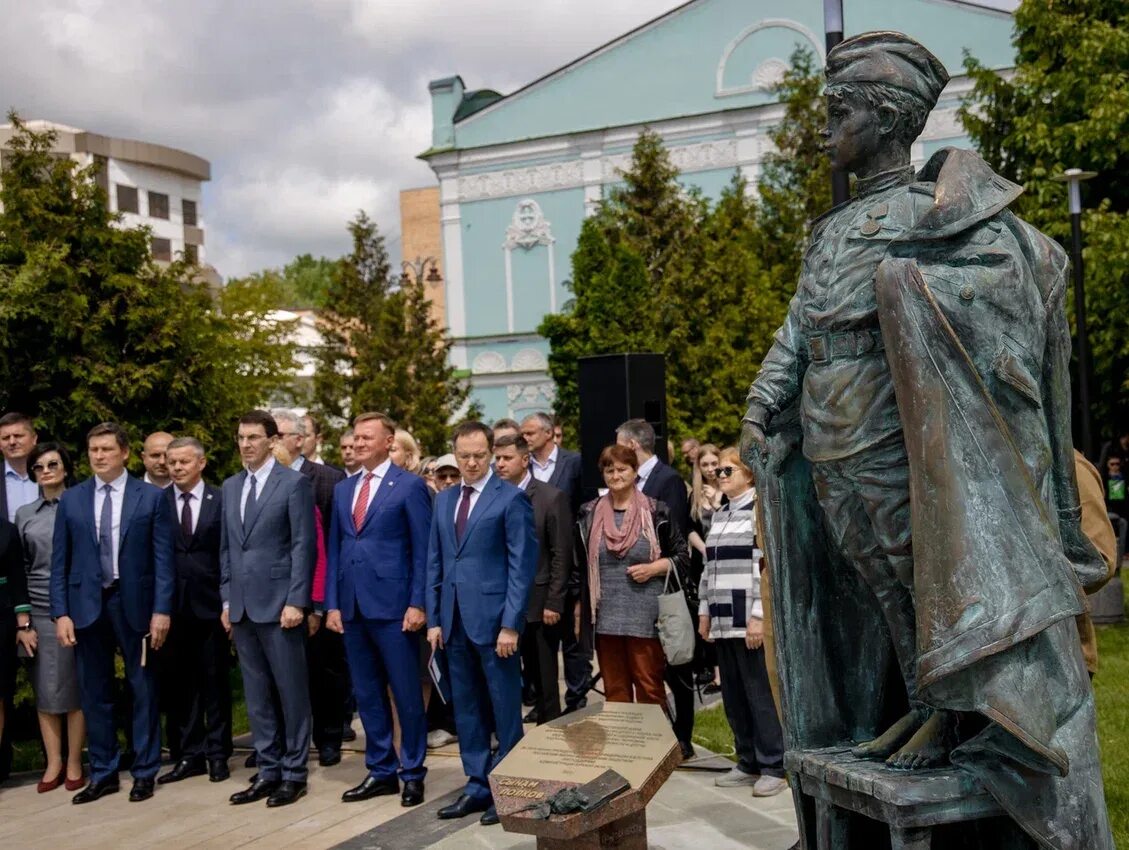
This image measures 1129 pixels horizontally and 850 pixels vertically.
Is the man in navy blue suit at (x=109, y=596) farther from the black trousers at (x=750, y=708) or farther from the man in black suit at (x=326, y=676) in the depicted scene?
the black trousers at (x=750, y=708)

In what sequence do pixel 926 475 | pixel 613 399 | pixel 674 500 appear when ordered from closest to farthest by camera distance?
pixel 926 475 < pixel 674 500 < pixel 613 399

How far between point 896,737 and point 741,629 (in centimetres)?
352

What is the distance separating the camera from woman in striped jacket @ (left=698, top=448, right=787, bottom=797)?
7332 millimetres

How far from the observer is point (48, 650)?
834 cm

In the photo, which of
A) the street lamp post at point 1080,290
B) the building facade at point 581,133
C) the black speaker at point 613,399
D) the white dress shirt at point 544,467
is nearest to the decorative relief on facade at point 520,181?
the building facade at point 581,133

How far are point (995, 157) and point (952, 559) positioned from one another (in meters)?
22.5

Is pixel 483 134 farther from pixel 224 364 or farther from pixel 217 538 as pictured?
pixel 217 538

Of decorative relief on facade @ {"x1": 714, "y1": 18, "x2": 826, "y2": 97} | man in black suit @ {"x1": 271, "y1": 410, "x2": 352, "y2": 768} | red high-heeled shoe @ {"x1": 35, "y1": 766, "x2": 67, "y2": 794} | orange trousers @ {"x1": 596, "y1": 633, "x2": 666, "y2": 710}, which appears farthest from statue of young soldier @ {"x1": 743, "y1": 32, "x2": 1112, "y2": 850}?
decorative relief on facade @ {"x1": 714, "y1": 18, "x2": 826, "y2": 97}

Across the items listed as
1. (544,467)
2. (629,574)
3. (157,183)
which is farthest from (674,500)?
(157,183)

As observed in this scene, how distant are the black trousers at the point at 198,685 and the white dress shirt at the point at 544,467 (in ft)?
9.20

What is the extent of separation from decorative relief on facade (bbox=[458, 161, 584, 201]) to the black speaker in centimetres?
2556

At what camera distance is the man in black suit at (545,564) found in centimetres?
814

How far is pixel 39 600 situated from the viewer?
27.8 feet

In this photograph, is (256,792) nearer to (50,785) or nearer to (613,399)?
(50,785)
